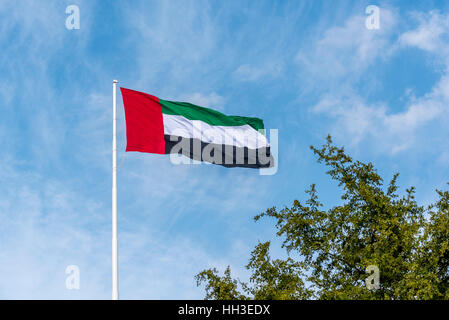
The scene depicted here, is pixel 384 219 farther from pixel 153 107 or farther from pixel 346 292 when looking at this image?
pixel 153 107

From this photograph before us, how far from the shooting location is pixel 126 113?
Result: 19.0 m

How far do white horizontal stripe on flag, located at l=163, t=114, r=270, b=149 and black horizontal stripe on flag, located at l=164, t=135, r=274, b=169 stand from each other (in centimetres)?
18

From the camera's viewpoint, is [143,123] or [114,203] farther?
[143,123]

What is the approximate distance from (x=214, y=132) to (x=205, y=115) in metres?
0.79

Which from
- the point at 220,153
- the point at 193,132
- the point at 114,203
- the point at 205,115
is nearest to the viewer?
the point at 114,203

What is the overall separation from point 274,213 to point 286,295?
197 inches

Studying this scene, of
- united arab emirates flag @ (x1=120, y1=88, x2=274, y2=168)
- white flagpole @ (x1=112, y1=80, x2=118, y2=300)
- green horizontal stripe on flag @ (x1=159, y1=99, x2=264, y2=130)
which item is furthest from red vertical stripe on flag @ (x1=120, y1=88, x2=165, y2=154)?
green horizontal stripe on flag @ (x1=159, y1=99, x2=264, y2=130)

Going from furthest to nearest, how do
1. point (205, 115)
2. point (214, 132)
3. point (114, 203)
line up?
point (205, 115) → point (214, 132) → point (114, 203)

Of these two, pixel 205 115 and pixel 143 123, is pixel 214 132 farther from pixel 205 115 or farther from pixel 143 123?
pixel 143 123

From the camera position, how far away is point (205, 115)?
854 inches

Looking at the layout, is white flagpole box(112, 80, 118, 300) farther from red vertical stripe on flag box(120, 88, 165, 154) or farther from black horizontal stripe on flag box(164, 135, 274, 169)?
black horizontal stripe on flag box(164, 135, 274, 169)

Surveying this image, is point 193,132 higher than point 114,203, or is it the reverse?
point 193,132

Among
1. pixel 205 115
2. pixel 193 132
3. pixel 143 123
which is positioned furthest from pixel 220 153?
pixel 143 123
